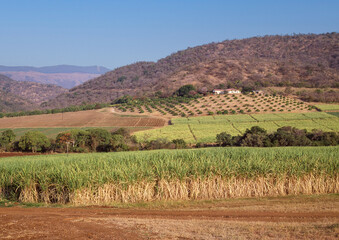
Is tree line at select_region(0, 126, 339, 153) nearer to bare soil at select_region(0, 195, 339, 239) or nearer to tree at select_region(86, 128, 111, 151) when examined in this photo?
tree at select_region(86, 128, 111, 151)

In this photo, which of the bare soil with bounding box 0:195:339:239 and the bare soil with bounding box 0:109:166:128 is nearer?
the bare soil with bounding box 0:195:339:239

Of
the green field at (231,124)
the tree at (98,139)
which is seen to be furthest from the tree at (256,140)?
the tree at (98,139)

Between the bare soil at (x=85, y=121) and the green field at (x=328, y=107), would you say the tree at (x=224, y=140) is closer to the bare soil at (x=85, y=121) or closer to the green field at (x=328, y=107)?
the bare soil at (x=85, y=121)

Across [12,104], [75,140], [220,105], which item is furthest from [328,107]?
[12,104]

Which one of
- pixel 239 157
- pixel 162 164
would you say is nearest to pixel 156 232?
pixel 162 164

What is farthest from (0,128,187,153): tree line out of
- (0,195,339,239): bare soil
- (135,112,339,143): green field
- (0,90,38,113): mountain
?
(0,90,38,113): mountain

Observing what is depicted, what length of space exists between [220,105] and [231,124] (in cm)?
2093

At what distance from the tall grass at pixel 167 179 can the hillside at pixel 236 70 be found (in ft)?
295

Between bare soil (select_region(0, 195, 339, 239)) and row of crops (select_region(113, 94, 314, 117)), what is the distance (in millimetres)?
61405

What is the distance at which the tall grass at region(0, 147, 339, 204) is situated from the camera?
41.3 ft

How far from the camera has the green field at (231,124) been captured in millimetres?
50219

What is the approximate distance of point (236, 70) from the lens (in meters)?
127

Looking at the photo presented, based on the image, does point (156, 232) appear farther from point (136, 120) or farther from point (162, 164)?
point (136, 120)

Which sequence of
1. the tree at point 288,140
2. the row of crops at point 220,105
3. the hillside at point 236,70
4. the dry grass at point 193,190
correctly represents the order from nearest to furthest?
the dry grass at point 193,190 < the tree at point 288,140 < the row of crops at point 220,105 < the hillside at point 236,70
